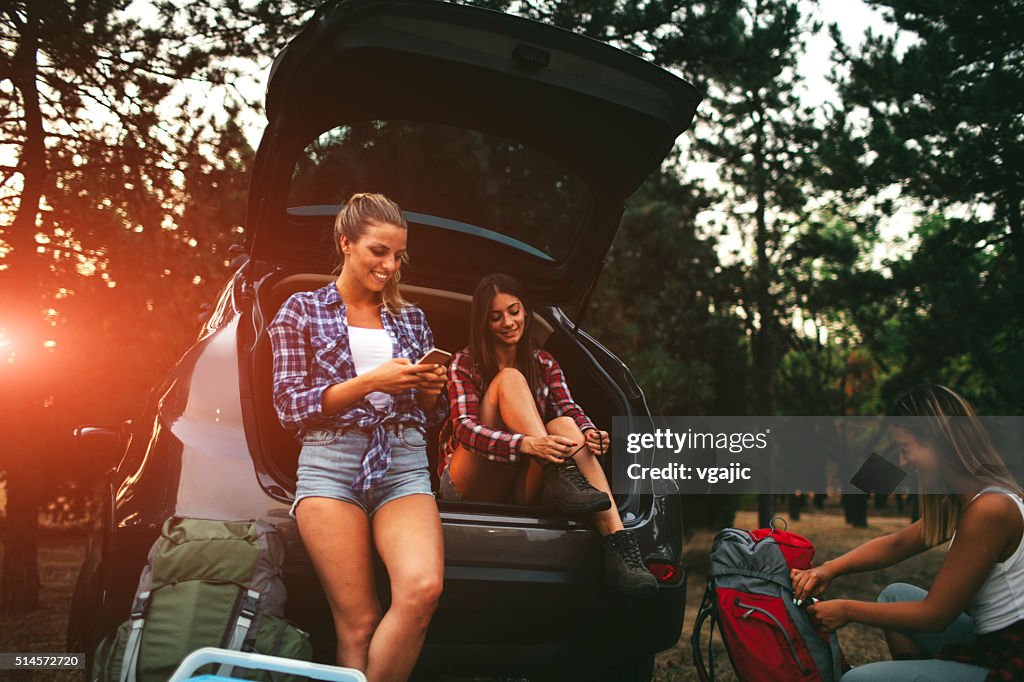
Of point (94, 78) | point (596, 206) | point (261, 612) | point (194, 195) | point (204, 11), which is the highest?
Answer: point (204, 11)

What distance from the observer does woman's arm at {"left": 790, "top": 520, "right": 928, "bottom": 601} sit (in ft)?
8.24

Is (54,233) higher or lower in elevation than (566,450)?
higher

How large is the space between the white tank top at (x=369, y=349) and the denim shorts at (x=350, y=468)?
5.5 inches

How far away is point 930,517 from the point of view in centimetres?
250

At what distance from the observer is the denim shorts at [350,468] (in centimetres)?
226

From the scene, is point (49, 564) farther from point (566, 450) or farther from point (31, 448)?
point (566, 450)

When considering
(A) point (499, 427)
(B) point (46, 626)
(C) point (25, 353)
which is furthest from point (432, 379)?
(B) point (46, 626)

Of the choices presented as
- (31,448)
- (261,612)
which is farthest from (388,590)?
(31,448)

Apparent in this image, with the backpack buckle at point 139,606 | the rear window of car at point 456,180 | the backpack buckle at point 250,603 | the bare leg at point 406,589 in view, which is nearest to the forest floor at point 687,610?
the backpack buckle at point 139,606

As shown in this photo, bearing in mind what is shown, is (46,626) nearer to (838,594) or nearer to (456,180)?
(456,180)

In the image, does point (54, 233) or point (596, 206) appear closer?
point (596, 206)

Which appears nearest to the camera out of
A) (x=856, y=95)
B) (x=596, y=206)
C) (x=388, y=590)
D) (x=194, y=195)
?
(x=388, y=590)

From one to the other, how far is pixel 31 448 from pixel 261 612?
177 inches

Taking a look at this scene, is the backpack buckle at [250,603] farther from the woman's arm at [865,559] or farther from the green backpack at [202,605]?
the woman's arm at [865,559]
